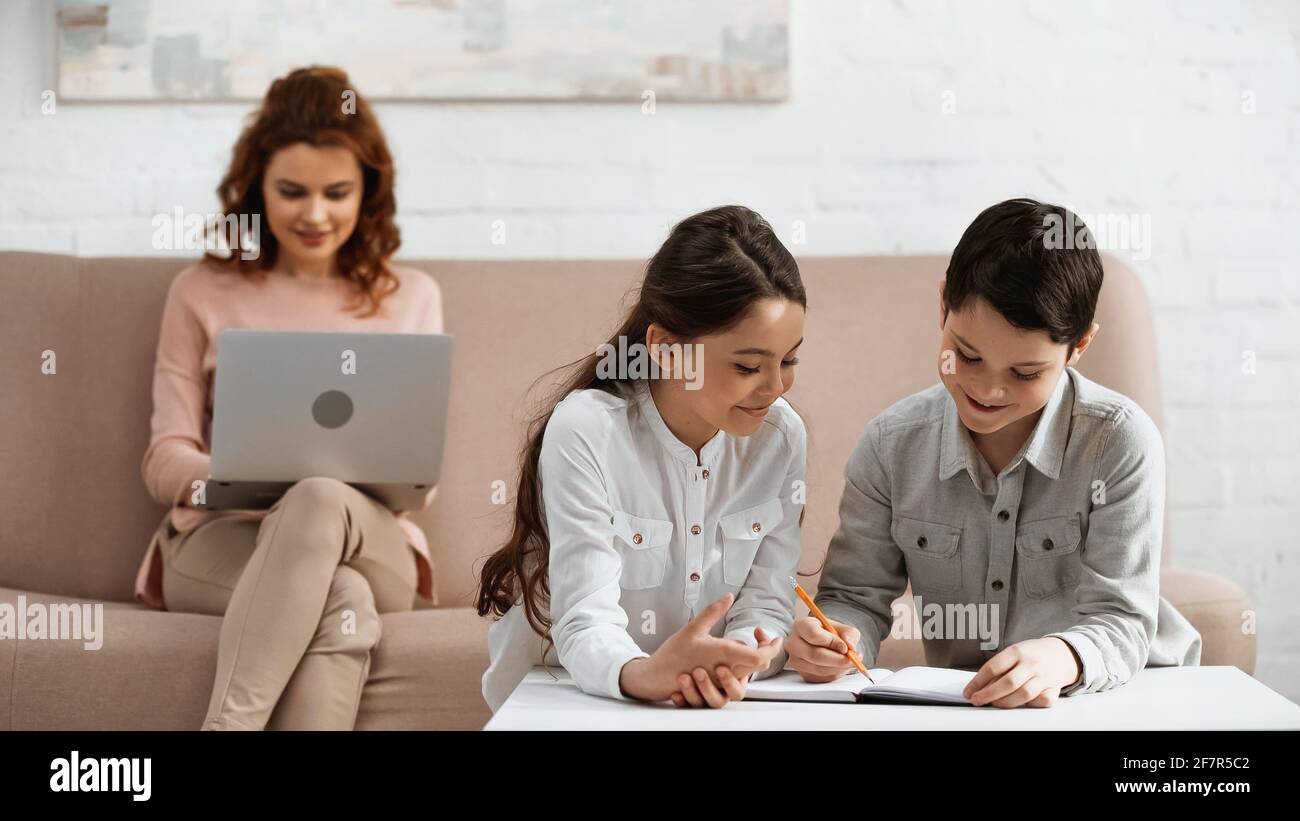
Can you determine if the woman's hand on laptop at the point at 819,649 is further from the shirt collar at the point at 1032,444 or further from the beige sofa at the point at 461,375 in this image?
the beige sofa at the point at 461,375

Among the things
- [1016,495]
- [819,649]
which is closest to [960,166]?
[1016,495]

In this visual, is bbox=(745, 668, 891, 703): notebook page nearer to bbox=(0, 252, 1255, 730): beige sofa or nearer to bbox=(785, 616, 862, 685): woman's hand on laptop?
bbox=(785, 616, 862, 685): woman's hand on laptop

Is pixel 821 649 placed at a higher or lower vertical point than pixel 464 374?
lower

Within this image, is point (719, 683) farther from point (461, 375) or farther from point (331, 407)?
point (461, 375)

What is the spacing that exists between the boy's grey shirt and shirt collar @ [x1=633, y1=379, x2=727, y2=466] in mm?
186

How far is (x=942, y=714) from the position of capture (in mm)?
962

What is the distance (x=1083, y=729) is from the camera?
0.90m

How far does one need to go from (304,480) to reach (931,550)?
878 mm

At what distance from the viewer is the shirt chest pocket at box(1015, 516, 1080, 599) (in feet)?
4.27

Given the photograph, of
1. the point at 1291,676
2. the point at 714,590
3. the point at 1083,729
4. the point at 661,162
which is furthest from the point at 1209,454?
the point at 1083,729

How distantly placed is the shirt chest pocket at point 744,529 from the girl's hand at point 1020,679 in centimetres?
30

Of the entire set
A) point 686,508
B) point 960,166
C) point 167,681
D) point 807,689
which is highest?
point 960,166

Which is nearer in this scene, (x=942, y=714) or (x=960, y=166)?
(x=942, y=714)
